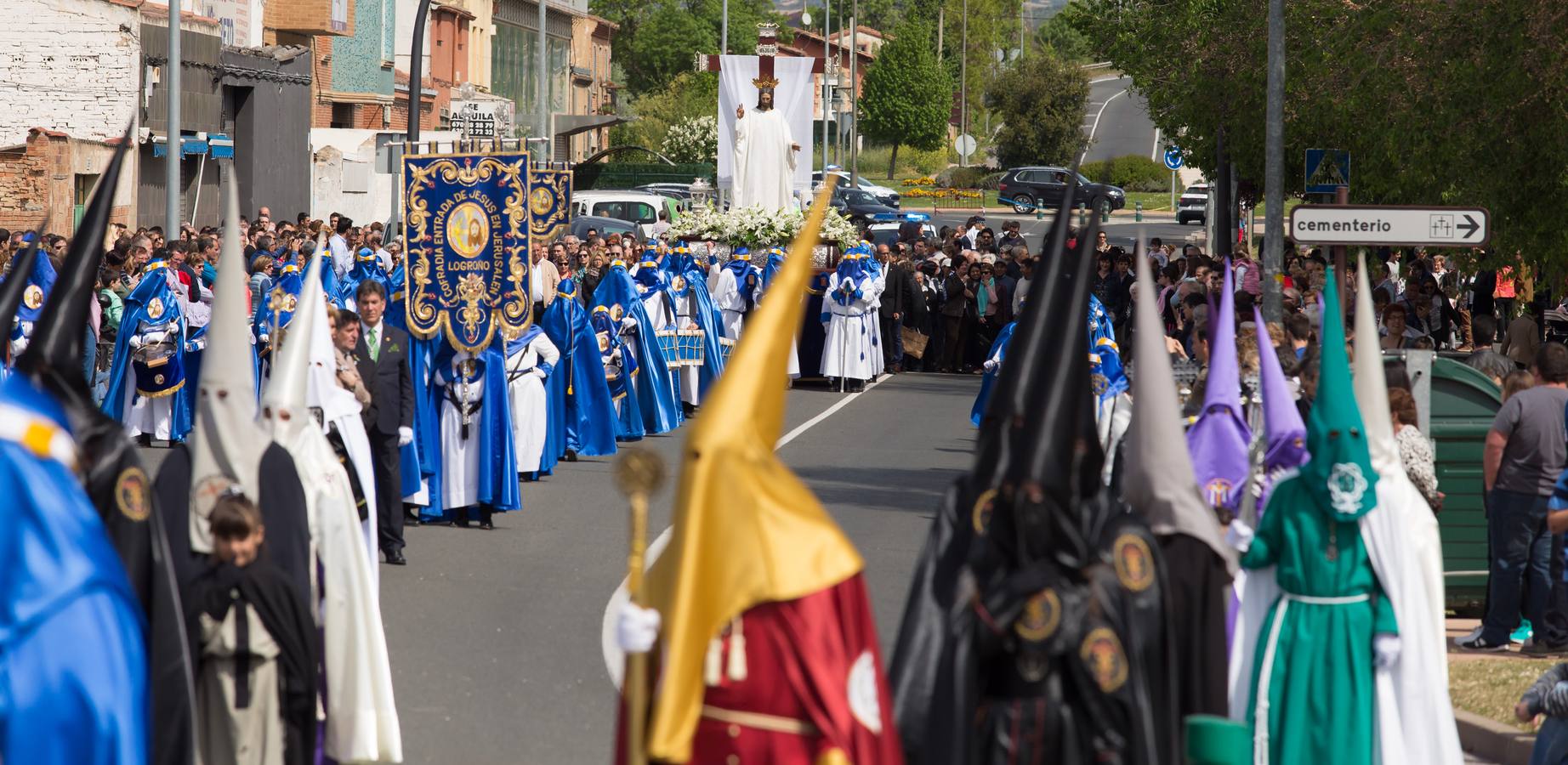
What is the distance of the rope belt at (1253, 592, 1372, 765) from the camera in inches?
268

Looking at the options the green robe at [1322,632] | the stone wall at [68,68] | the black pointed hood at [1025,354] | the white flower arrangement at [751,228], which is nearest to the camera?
the black pointed hood at [1025,354]

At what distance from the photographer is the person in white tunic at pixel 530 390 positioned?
49.1 feet

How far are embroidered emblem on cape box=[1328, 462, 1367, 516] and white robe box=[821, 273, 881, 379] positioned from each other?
58.8ft

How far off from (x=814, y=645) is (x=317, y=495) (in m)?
3.12

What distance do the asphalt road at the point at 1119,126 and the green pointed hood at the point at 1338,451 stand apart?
6969cm

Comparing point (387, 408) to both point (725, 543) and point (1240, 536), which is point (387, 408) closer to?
point (1240, 536)

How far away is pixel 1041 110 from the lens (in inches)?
2341

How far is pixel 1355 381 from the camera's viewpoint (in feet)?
23.1

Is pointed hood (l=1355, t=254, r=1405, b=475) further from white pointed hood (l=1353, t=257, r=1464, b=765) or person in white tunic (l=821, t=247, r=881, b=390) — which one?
person in white tunic (l=821, t=247, r=881, b=390)

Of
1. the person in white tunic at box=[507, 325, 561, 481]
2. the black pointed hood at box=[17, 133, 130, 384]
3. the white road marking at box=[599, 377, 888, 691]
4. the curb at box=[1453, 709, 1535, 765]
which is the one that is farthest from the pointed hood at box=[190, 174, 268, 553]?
the person in white tunic at box=[507, 325, 561, 481]

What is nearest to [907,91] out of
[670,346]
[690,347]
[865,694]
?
[690,347]

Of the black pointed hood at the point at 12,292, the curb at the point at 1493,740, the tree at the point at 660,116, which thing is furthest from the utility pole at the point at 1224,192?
the tree at the point at 660,116

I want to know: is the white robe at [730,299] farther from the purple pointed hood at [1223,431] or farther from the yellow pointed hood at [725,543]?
the yellow pointed hood at [725,543]

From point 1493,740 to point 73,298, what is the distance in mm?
6170
